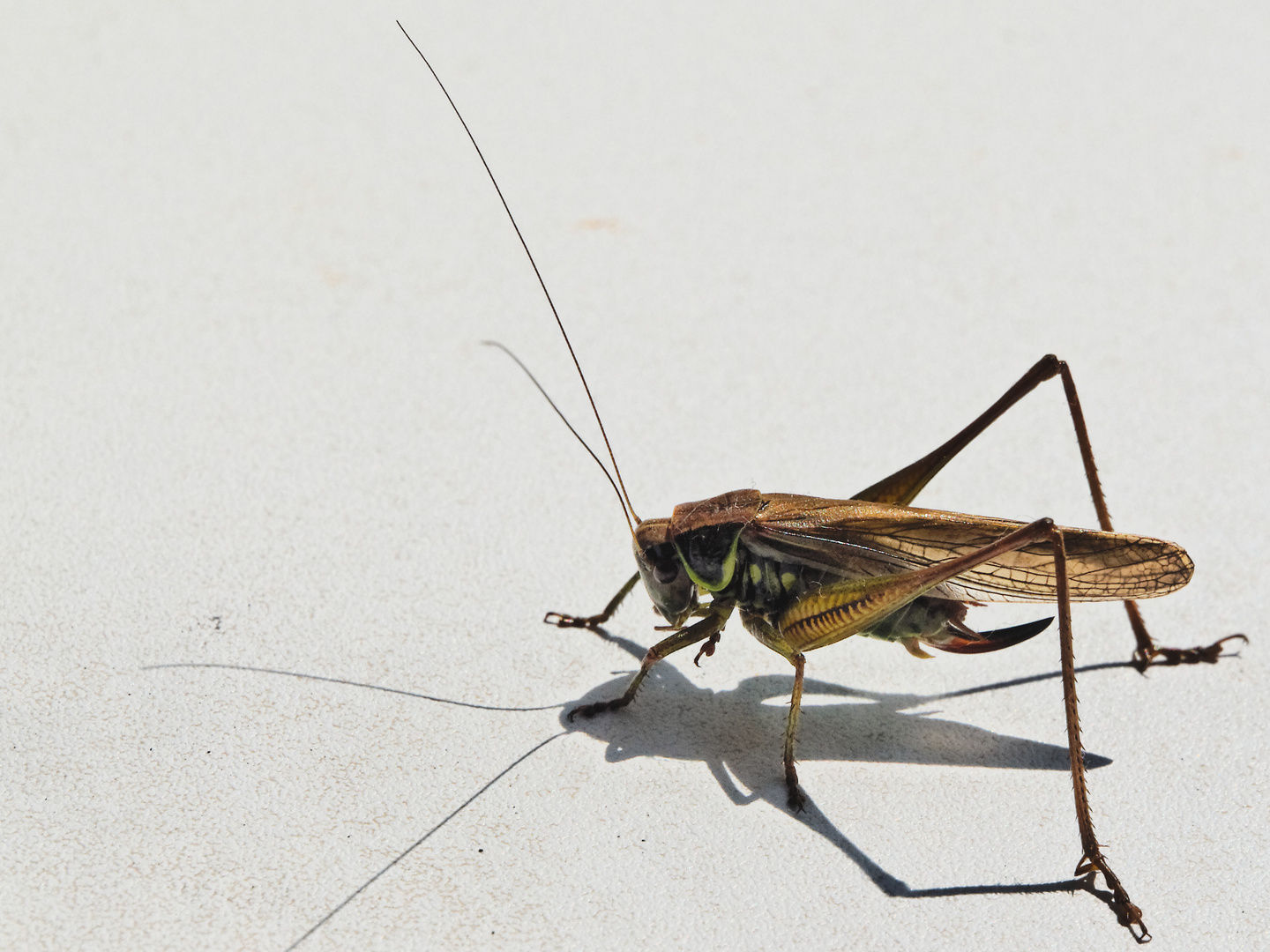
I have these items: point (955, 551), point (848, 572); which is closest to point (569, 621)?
point (848, 572)

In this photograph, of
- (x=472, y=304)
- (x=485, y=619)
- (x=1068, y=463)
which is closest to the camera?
(x=485, y=619)

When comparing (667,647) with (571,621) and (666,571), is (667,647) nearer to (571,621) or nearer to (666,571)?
(666,571)

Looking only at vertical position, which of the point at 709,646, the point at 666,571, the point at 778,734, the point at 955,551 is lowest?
the point at 778,734

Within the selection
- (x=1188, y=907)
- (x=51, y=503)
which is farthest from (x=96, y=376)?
(x=1188, y=907)

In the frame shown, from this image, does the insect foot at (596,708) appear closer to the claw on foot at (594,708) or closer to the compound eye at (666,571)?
the claw on foot at (594,708)

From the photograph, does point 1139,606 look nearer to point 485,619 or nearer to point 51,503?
point 485,619

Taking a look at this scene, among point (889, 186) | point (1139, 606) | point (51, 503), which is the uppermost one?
point (889, 186)
